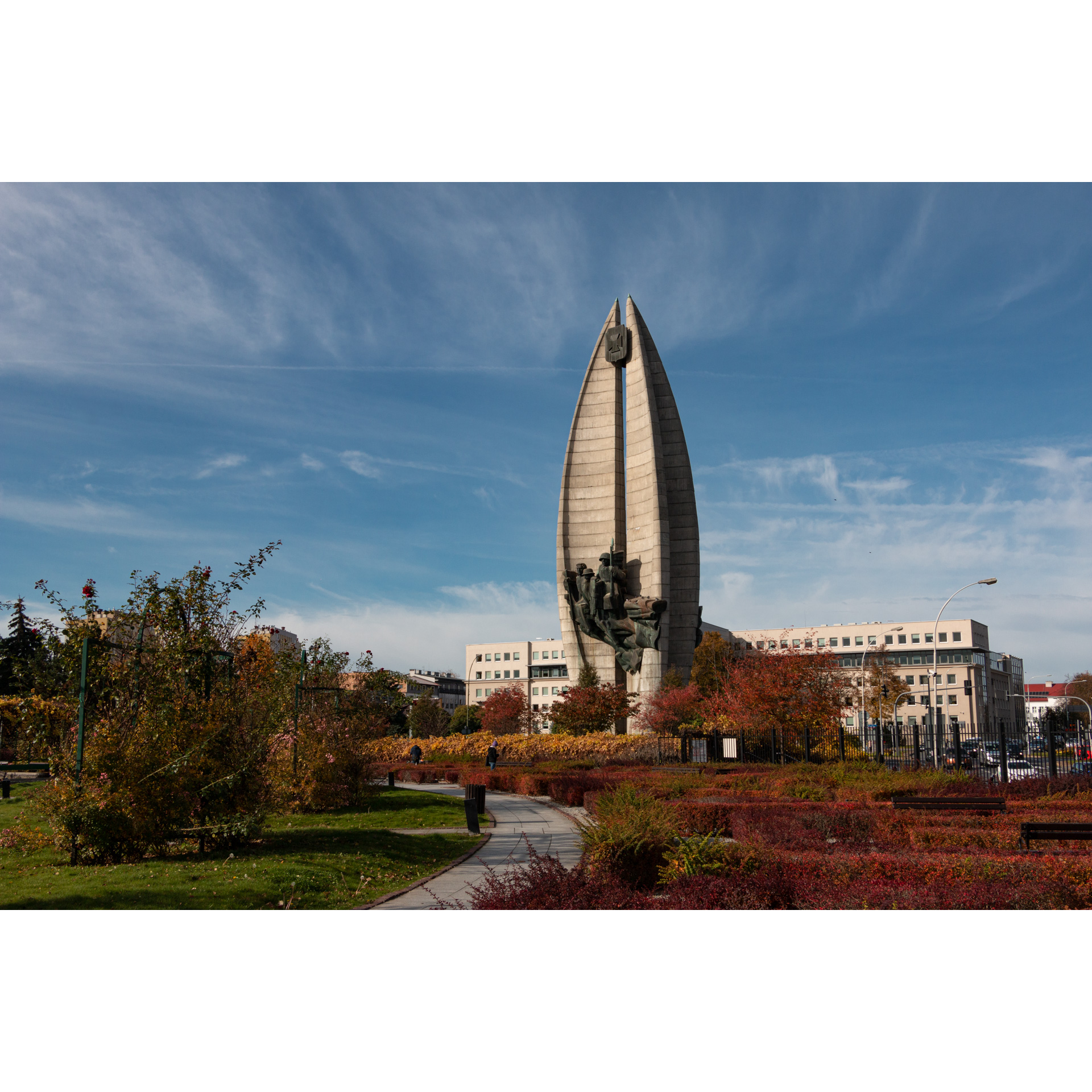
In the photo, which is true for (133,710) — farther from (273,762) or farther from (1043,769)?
(1043,769)

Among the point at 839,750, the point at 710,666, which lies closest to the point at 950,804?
the point at 839,750

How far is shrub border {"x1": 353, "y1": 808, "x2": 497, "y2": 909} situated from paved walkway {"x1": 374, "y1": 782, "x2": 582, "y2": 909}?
54 mm

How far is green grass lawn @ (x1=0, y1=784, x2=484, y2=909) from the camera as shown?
830 cm

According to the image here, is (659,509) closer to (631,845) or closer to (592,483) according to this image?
(592,483)

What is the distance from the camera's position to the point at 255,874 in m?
9.53

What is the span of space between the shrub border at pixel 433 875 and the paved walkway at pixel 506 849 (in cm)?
5

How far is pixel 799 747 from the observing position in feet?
91.5

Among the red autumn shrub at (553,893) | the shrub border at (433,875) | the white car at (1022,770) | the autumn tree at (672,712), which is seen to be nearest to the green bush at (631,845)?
the red autumn shrub at (553,893)

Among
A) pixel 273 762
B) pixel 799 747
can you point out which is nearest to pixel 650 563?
pixel 799 747

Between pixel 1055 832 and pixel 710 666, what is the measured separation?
28.1 meters

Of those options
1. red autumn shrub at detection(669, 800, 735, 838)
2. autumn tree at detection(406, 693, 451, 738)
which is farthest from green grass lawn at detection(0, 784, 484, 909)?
autumn tree at detection(406, 693, 451, 738)

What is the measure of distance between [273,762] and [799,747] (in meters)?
18.1

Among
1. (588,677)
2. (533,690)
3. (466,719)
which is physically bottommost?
(466,719)

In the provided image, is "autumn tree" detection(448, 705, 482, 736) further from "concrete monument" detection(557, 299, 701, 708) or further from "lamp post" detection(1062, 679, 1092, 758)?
"lamp post" detection(1062, 679, 1092, 758)
